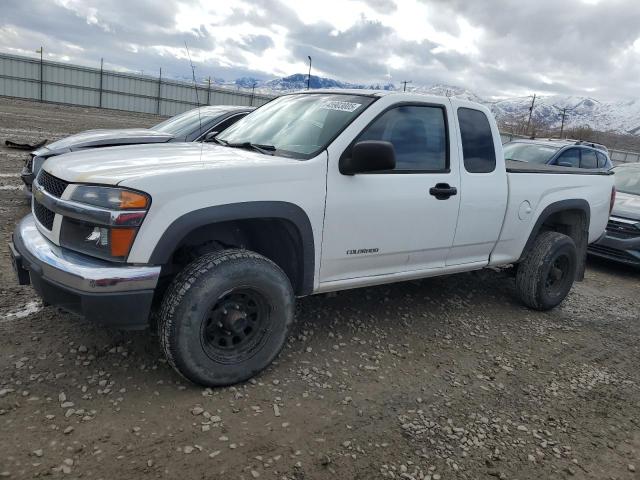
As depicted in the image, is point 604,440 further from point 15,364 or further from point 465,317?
point 15,364

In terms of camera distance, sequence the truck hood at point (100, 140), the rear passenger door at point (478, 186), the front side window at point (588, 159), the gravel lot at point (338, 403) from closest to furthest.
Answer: the gravel lot at point (338, 403)
the rear passenger door at point (478, 186)
the truck hood at point (100, 140)
the front side window at point (588, 159)

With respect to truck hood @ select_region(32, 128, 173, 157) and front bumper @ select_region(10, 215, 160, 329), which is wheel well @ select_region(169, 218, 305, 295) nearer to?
front bumper @ select_region(10, 215, 160, 329)

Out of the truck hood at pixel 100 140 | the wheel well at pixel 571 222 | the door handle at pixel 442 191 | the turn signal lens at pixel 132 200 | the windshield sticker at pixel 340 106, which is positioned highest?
the windshield sticker at pixel 340 106

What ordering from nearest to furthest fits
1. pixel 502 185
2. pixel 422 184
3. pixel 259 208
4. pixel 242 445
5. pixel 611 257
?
1. pixel 242 445
2. pixel 259 208
3. pixel 422 184
4. pixel 502 185
5. pixel 611 257

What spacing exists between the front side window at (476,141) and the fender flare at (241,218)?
163 cm

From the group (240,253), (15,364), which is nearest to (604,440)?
(240,253)

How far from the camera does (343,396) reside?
10.5 feet

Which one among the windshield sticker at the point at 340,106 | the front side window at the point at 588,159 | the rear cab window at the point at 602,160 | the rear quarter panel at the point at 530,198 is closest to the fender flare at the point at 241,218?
the windshield sticker at the point at 340,106

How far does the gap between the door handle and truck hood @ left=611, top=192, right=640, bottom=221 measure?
4.69 m

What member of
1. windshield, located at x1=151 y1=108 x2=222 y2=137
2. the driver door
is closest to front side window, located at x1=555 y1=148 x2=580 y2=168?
windshield, located at x1=151 y1=108 x2=222 y2=137

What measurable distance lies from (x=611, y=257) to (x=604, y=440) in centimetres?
495

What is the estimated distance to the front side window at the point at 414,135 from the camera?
3.69m

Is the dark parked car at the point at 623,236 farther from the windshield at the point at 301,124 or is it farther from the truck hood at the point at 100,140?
the truck hood at the point at 100,140

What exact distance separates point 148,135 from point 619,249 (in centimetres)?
653
